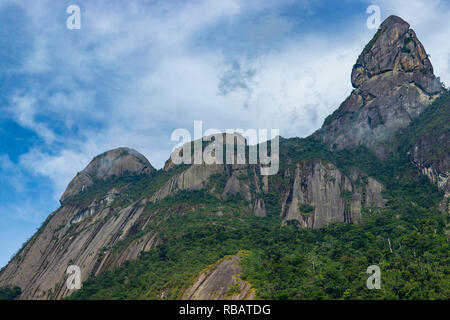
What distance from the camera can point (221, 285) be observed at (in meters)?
43.6

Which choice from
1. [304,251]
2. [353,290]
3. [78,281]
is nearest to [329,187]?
[304,251]

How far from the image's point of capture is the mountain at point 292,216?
43.9m

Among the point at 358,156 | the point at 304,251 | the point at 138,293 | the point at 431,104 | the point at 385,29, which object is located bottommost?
the point at 138,293

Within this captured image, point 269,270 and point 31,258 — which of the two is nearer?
point 269,270

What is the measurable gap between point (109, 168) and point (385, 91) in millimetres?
63278

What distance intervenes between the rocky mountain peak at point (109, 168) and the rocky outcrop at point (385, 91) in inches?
1691

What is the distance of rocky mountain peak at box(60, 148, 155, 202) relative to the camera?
102375 millimetres

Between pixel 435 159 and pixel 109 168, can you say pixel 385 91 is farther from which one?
pixel 109 168

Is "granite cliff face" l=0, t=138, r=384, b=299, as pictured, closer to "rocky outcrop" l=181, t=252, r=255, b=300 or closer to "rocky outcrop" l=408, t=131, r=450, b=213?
"rocky outcrop" l=408, t=131, r=450, b=213

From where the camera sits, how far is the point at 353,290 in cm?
3878

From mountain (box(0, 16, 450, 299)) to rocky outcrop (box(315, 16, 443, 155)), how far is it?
0.26m

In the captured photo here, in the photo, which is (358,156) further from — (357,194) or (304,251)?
(304,251)

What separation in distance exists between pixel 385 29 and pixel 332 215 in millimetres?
46978

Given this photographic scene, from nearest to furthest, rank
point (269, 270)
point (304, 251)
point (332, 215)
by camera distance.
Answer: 1. point (269, 270)
2. point (304, 251)
3. point (332, 215)
